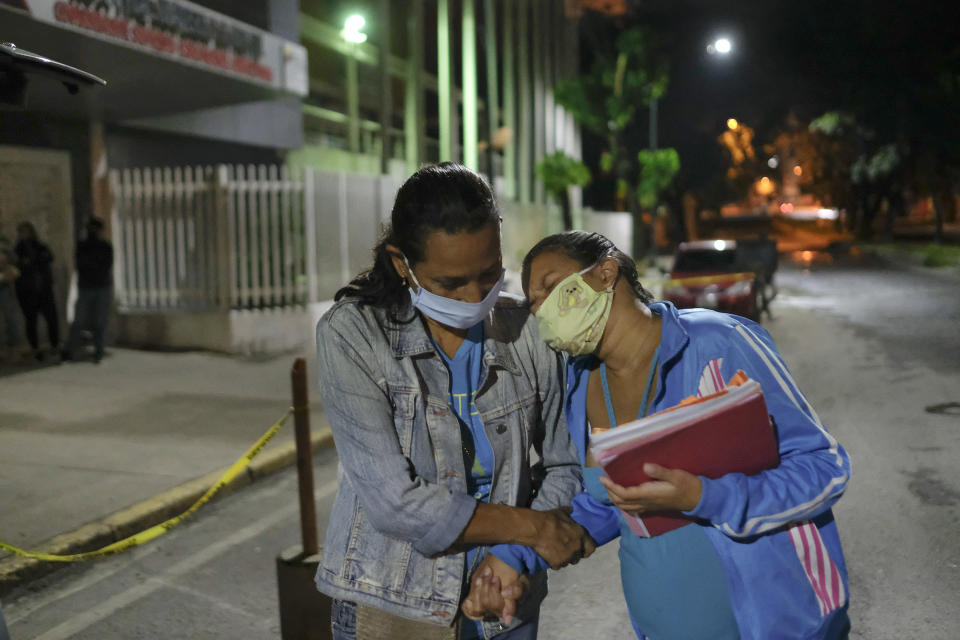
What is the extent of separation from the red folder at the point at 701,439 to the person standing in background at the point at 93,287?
1134 centimetres

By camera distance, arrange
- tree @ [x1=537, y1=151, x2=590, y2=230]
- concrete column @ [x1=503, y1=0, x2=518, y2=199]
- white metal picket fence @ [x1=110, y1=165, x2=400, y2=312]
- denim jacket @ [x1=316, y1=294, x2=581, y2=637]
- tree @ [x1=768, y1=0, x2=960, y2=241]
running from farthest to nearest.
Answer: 1. tree @ [x1=768, y1=0, x2=960, y2=241]
2. concrete column @ [x1=503, y1=0, x2=518, y2=199]
3. tree @ [x1=537, y1=151, x2=590, y2=230]
4. white metal picket fence @ [x1=110, y1=165, x2=400, y2=312]
5. denim jacket @ [x1=316, y1=294, x2=581, y2=637]

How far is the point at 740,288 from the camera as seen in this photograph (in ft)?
48.1

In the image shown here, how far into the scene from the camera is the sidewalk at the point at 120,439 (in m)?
5.64

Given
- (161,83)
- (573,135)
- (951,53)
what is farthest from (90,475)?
(951,53)

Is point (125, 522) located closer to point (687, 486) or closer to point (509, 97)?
point (687, 486)

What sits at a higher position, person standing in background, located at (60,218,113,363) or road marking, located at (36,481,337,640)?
person standing in background, located at (60,218,113,363)

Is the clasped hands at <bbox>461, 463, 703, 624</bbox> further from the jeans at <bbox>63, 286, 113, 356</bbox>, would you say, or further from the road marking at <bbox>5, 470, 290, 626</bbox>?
the jeans at <bbox>63, 286, 113, 356</bbox>

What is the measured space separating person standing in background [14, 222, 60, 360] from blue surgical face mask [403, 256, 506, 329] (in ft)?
37.1

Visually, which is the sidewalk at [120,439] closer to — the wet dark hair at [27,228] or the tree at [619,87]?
the wet dark hair at [27,228]

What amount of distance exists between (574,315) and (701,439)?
445 mm

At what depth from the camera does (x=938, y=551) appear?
497cm

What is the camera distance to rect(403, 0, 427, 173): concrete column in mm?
23672

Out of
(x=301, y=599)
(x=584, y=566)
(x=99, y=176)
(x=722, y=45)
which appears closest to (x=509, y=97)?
(x=722, y=45)

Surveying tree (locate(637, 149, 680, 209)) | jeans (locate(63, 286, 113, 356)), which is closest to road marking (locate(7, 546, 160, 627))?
jeans (locate(63, 286, 113, 356))
